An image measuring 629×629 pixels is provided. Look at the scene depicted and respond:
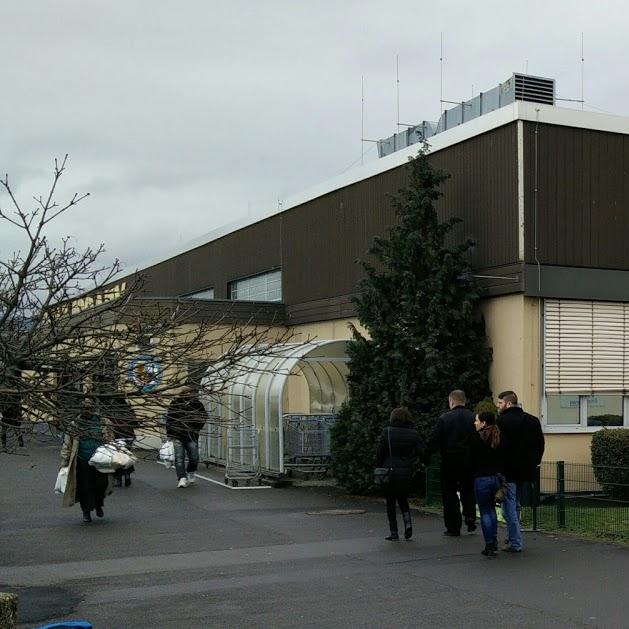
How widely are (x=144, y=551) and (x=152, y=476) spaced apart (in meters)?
8.79

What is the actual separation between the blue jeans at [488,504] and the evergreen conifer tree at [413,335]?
17.3 feet

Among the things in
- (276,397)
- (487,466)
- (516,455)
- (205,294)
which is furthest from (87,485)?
(205,294)

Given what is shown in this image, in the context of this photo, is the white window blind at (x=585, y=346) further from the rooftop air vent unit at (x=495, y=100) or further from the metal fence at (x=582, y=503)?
the rooftop air vent unit at (x=495, y=100)

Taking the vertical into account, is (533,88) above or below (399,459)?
above

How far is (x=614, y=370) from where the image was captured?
19.2 metres

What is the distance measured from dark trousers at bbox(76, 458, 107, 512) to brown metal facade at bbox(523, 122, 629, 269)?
26.8 feet

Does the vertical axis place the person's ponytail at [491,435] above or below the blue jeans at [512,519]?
above

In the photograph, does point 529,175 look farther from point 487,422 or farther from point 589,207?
point 487,422

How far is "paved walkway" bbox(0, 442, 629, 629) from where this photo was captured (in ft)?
30.1

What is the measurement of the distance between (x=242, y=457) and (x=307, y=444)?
51.7 inches

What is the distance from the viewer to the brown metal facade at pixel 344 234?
18844 mm

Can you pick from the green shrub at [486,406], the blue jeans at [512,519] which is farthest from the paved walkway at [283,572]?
the green shrub at [486,406]

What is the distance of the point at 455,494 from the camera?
44.5 feet

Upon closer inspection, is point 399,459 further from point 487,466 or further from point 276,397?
point 276,397
